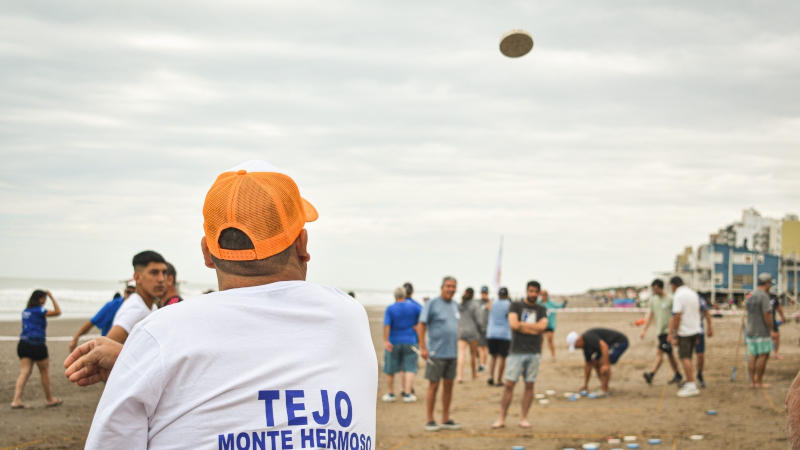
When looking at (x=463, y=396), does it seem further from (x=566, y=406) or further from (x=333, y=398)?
(x=333, y=398)

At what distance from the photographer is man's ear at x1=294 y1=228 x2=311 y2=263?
176cm

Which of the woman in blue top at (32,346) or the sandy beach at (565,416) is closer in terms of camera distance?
the sandy beach at (565,416)

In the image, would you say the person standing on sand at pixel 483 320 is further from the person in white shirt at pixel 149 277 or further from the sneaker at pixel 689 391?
the person in white shirt at pixel 149 277

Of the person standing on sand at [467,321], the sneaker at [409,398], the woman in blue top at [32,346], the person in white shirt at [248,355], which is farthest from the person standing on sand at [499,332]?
the person in white shirt at [248,355]

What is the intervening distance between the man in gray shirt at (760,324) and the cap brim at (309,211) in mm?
11388

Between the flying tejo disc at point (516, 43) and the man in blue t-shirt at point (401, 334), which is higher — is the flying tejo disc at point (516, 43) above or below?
above

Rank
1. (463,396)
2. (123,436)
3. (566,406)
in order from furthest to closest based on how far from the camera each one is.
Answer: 1. (463,396)
2. (566,406)
3. (123,436)

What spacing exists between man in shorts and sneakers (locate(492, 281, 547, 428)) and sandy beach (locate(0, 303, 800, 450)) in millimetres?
375

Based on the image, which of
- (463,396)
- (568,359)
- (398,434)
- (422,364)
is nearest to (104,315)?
(398,434)

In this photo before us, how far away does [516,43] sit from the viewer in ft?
21.7

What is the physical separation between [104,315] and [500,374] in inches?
333

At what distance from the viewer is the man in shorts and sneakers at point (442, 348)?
31.2ft

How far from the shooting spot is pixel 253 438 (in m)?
1.49

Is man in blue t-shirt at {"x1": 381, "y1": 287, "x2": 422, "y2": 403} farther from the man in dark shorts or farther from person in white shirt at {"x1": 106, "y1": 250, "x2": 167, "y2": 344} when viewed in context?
person in white shirt at {"x1": 106, "y1": 250, "x2": 167, "y2": 344}
